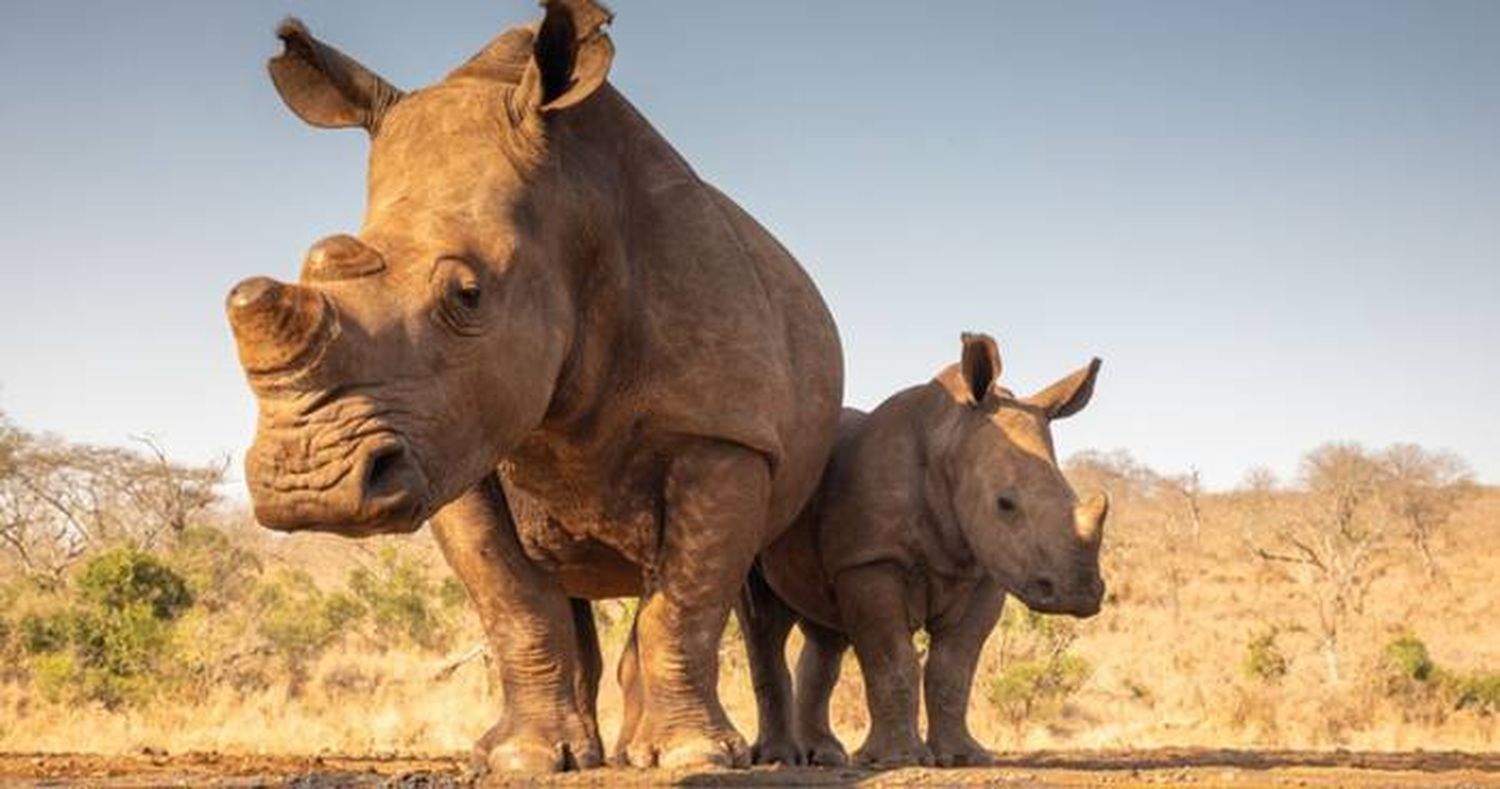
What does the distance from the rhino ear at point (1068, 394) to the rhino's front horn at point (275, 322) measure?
463 cm

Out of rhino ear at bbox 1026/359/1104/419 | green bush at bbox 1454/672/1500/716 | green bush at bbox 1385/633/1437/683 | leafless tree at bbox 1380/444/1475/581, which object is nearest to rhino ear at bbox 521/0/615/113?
rhino ear at bbox 1026/359/1104/419

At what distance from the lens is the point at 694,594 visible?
538cm

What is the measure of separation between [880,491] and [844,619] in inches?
22.8

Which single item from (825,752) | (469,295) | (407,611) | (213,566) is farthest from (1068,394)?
(213,566)

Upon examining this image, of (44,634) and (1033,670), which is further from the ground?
(44,634)

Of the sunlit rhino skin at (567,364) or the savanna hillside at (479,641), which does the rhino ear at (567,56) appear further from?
the savanna hillside at (479,641)

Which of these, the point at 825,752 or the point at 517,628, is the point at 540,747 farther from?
the point at 825,752

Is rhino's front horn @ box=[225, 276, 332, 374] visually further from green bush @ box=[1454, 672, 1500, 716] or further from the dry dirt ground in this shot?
green bush @ box=[1454, 672, 1500, 716]

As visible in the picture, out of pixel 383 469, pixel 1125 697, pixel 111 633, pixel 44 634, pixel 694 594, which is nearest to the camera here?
pixel 383 469

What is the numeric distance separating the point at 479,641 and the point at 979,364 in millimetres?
15538

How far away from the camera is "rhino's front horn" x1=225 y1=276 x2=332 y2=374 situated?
3.77 meters

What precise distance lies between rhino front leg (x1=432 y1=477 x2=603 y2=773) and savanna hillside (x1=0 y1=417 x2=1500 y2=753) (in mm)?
5844

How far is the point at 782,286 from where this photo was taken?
21.1ft

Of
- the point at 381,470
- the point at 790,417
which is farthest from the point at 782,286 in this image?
the point at 381,470
